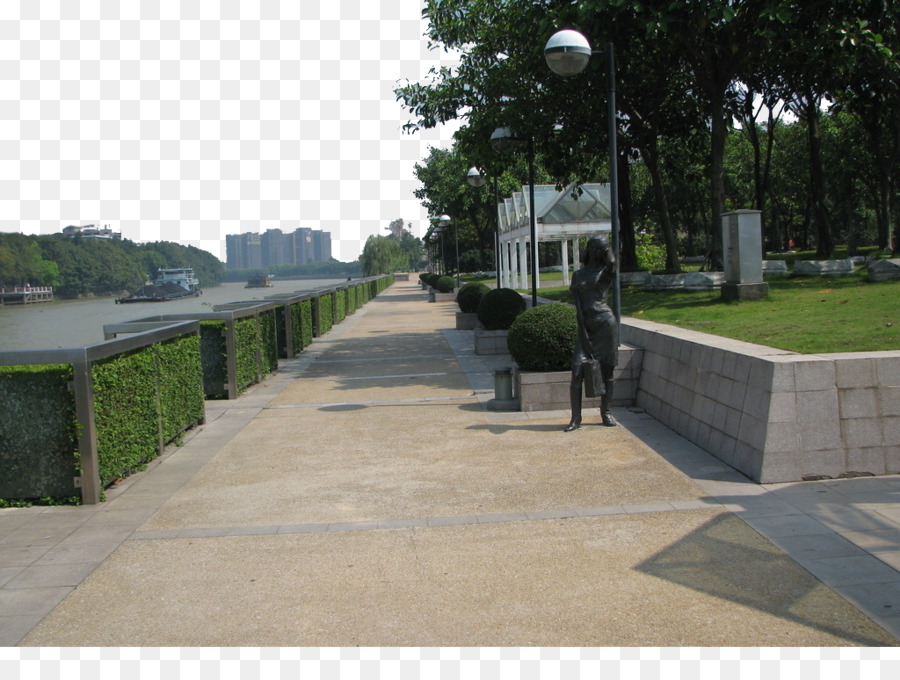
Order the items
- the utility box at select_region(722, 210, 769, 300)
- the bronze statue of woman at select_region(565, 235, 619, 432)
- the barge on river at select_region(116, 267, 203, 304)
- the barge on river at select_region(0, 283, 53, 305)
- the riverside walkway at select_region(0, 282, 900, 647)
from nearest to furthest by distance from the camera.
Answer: the riverside walkway at select_region(0, 282, 900, 647) → the bronze statue of woman at select_region(565, 235, 619, 432) → the utility box at select_region(722, 210, 769, 300) → the barge on river at select_region(0, 283, 53, 305) → the barge on river at select_region(116, 267, 203, 304)

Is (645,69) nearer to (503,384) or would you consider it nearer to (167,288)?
(503,384)

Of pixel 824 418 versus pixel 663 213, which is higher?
pixel 663 213

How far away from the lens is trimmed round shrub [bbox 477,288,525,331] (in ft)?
54.5

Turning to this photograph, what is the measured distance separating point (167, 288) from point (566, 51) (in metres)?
27.4

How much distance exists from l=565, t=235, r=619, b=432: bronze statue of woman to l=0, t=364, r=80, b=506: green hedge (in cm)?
483

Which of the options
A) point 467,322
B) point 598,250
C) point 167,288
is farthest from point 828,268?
point 167,288

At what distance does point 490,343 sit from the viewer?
16.6 meters

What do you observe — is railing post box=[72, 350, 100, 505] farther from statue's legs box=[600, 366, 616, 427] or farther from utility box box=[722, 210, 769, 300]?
utility box box=[722, 210, 769, 300]

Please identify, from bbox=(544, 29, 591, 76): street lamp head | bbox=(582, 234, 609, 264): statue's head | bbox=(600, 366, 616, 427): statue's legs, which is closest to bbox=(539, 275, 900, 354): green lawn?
bbox=(600, 366, 616, 427): statue's legs

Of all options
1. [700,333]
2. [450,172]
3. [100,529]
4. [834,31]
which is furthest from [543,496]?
[450,172]

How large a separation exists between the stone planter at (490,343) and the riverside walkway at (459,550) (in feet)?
24.9

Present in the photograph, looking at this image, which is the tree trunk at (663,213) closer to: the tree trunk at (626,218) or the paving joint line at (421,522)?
the tree trunk at (626,218)

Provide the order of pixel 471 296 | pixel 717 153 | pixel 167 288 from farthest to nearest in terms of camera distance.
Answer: pixel 167 288 < pixel 471 296 < pixel 717 153

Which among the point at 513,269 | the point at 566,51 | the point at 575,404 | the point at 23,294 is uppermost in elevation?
the point at 566,51
